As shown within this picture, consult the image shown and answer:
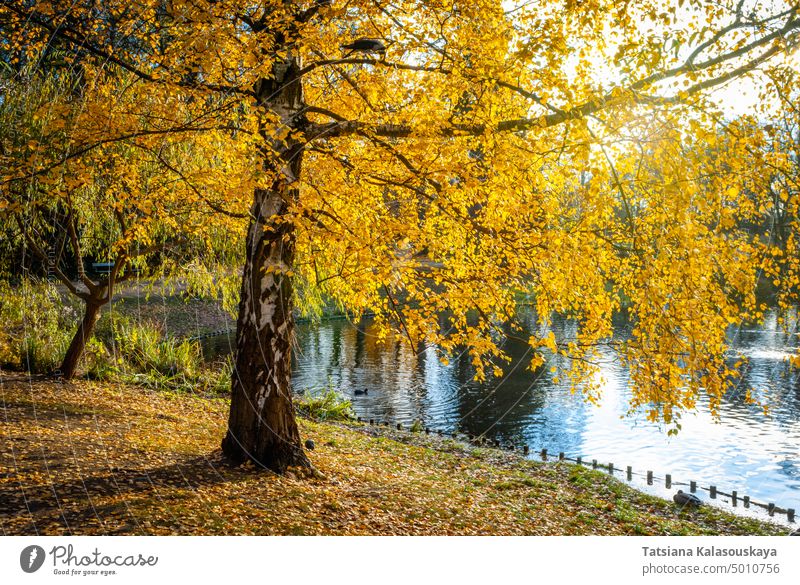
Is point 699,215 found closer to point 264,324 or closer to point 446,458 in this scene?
point 264,324

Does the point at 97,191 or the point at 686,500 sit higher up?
the point at 97,191

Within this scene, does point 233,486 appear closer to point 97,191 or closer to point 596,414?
point 97,191

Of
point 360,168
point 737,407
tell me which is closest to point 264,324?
point 360,168

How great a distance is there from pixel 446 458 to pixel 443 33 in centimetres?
791

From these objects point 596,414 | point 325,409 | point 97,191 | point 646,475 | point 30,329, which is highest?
point 97,191

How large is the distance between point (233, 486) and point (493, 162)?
162 inches

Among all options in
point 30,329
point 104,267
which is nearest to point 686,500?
point 30,329

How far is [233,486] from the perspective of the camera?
6418mm

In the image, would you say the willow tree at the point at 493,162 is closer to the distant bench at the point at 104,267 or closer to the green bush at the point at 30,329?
the green bush at the point at 30,329

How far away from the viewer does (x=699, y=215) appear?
207 inches

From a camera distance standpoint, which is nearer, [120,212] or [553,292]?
[553,292]

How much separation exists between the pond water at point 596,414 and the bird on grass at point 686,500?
133cm
